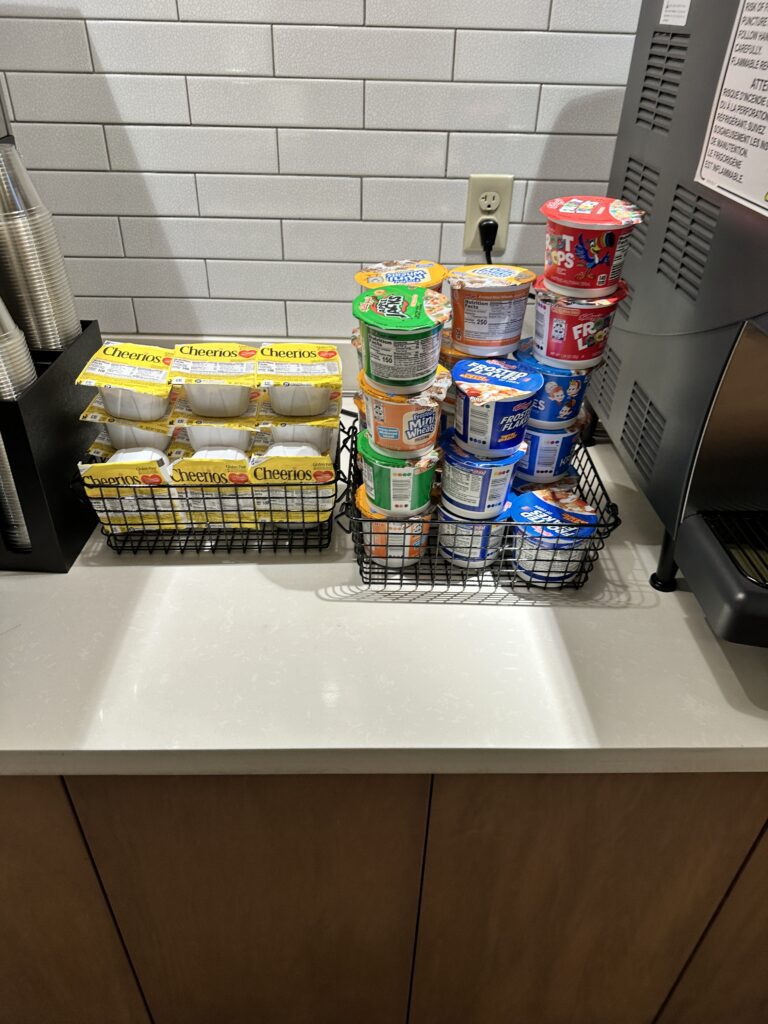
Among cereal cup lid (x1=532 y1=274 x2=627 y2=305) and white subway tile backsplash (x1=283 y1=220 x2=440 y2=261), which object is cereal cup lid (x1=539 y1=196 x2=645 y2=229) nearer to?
cereal cup lid (x1=532 y1=274 x2=627 y2=305)

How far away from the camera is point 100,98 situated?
3.41 feet

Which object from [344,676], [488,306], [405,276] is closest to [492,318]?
[488,306]

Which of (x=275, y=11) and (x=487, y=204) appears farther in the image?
(x=487, y=204)

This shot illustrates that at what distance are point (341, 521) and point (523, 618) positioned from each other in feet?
0.96

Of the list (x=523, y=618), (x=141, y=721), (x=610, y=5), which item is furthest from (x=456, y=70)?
(x=141, y=721)

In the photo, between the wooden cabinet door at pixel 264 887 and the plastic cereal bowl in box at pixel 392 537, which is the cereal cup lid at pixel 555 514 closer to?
the plastic cereal bowl in box at pixel 392 537

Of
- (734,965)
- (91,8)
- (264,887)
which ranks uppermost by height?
(91,8)

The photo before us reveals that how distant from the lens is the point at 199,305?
120 centimetres

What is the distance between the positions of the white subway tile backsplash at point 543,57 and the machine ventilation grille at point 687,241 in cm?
33

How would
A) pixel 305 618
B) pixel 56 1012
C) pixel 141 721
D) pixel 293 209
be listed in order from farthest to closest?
pixel 293 209 < pixel 56 1012 < pixel 305 618 < pixel 141 721

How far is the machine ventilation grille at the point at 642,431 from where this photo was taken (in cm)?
87

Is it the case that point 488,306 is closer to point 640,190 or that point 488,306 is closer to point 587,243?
point 587,243

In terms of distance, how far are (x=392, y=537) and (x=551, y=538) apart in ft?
0.61

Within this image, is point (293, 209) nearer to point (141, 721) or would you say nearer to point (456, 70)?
point (456, 70)
